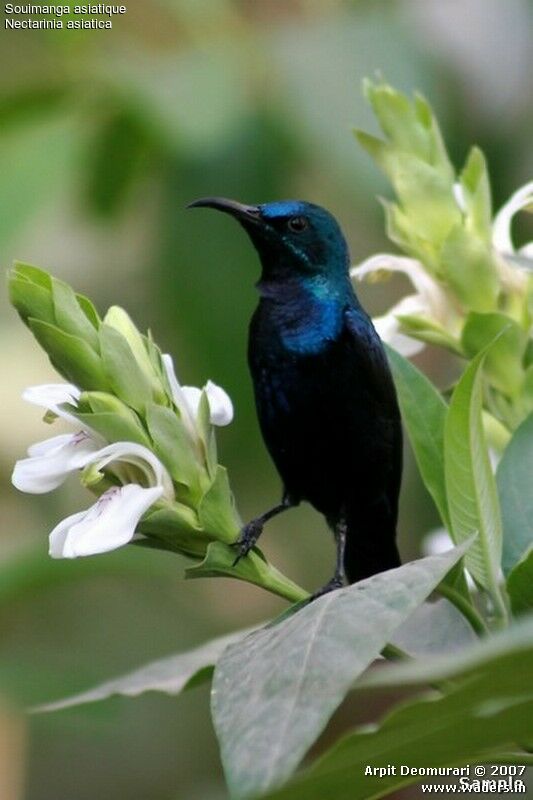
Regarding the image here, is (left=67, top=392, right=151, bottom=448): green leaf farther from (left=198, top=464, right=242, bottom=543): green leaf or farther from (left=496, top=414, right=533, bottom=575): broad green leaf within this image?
(left=496, top=414, right=533, bottom=575): broad green leaf

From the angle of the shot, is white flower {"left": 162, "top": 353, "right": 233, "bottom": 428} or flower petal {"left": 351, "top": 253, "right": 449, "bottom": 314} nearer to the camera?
white flower {"left": 162, "top": 353, "right": 233, "bottom": 428}

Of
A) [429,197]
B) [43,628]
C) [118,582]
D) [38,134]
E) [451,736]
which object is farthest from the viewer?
[118,582]

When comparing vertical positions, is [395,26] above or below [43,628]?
above

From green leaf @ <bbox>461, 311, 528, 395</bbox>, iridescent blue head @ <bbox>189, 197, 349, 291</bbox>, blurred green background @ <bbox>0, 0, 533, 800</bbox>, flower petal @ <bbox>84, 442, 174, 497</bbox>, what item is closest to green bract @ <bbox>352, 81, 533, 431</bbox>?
green leaf @ <bbox>461, 311, 528, 395</bbox>

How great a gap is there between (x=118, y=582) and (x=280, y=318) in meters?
2.04

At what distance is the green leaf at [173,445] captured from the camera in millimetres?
998

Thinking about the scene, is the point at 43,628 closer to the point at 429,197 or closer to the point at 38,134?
the point at 38,134

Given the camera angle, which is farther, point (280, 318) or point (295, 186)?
point (295, 186)

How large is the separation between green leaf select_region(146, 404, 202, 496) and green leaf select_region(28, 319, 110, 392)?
0.04 m

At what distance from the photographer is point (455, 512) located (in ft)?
3.53

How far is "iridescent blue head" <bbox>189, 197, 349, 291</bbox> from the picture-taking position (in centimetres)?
146

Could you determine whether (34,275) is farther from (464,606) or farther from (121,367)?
(464,606)

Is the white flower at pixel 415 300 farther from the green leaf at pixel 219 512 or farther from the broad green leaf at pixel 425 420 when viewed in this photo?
the green leaf at pixel 219 512

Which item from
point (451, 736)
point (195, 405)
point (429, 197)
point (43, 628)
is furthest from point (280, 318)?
point (43, 628)
